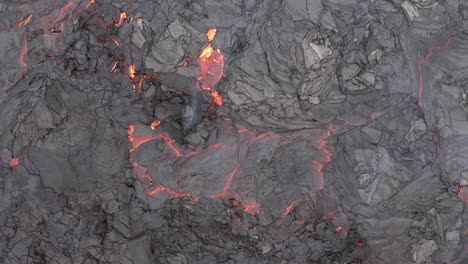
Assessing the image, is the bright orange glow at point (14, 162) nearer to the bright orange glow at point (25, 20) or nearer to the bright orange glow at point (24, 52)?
the bright orange glow at point (24, 52)

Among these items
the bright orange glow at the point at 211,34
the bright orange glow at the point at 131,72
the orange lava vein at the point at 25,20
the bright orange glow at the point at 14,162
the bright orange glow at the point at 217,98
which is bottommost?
the bright orange glow at the point at 14,162

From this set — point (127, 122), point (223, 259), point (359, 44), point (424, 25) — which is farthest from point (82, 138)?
point (424, 25)

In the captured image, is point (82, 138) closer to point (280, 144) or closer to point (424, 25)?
point (280, 144)

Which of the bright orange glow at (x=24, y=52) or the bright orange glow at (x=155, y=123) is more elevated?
the bright orange glow at (x=24, y=52)

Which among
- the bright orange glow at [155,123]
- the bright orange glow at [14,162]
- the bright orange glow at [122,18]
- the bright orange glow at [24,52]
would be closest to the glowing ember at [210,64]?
the bright orange glow at [155,123]

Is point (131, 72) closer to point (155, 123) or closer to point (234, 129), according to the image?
point (155, 123)

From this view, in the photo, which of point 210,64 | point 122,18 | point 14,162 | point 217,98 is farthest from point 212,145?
point 14,162

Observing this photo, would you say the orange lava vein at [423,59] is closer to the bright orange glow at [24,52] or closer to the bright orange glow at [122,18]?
the bright orange glow at [122,18]

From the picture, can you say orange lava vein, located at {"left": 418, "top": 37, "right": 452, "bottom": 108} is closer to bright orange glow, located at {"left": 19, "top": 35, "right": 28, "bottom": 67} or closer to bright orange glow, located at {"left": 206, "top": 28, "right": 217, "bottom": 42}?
bright orange glow, located at {"left": 206, "top": 28, "right": 217, "bottom": 42}
